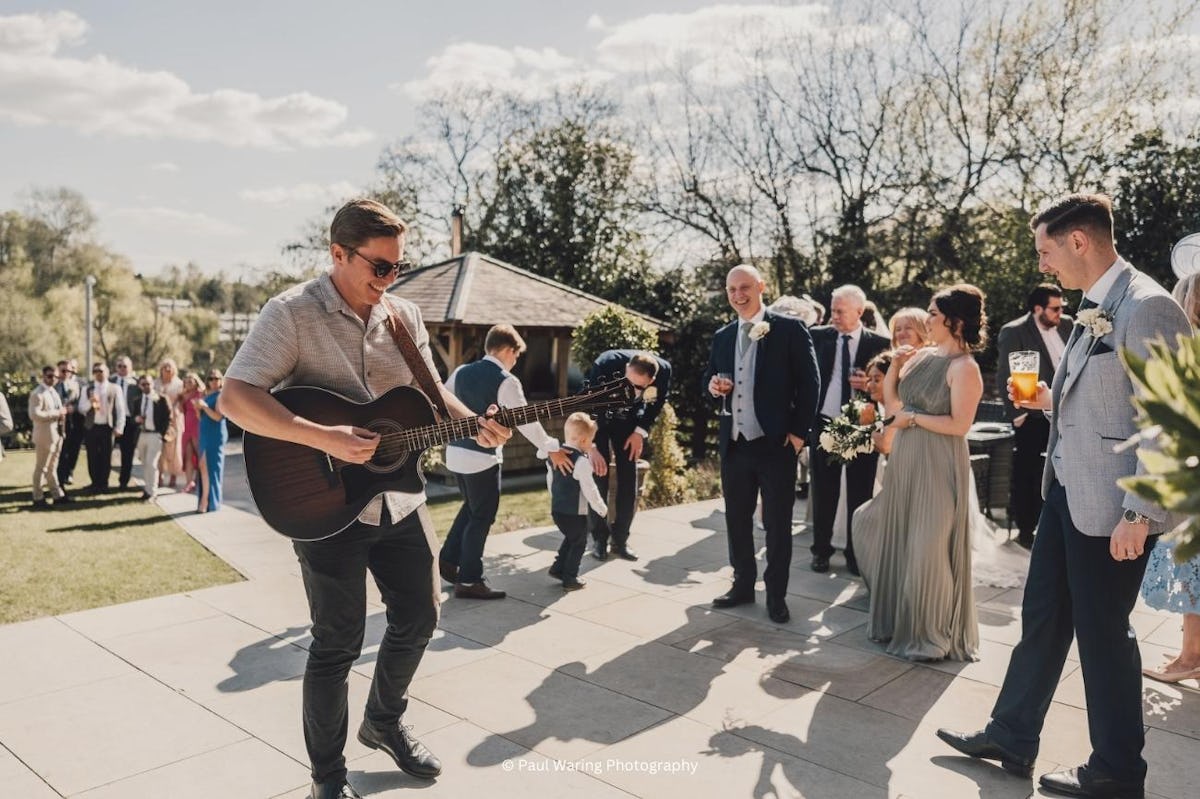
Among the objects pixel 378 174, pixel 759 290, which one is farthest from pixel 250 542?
pixel 378 174

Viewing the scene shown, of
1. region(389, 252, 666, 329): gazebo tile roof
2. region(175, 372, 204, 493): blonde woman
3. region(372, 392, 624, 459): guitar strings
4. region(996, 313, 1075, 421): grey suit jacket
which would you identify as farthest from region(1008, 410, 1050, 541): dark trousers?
region(175, 372, 204, 493): blonde woman

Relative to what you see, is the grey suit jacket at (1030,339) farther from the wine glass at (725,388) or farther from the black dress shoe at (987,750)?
the black dress shoe at (987,750)

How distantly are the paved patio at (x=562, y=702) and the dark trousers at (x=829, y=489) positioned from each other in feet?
2.99

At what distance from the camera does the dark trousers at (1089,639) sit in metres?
3.28

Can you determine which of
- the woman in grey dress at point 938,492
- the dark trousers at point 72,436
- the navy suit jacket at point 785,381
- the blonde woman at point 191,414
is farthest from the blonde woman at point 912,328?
the dark trousers at point 72,436

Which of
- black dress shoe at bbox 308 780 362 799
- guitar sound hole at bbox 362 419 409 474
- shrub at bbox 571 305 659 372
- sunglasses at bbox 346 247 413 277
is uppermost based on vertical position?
sunglasses at bbox 346 247 413 277

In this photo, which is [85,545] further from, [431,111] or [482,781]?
[431,111]

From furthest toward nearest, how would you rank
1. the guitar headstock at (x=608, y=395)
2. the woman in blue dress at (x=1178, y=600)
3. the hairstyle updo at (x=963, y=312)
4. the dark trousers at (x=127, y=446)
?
the dark trousers at (x=127, y=446) → the hairstyle updo at (x=963, y=312) → the woman in blue dress at (x=1178, y=600) → the guitar headstock at (x=608, y=395)

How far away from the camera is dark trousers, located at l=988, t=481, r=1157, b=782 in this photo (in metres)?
3.28

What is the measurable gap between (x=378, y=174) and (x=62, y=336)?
74.2ft

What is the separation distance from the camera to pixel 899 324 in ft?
21.8

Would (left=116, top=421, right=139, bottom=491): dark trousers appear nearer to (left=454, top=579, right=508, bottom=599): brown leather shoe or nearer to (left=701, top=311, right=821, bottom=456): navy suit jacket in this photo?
(left=454, top=579, right=508, bottom=599): brown leather shoe

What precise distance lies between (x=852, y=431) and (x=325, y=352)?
406 centimetres

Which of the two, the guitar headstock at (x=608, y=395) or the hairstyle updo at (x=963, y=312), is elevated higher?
the hairstyle updo at (x=963, y=312)
